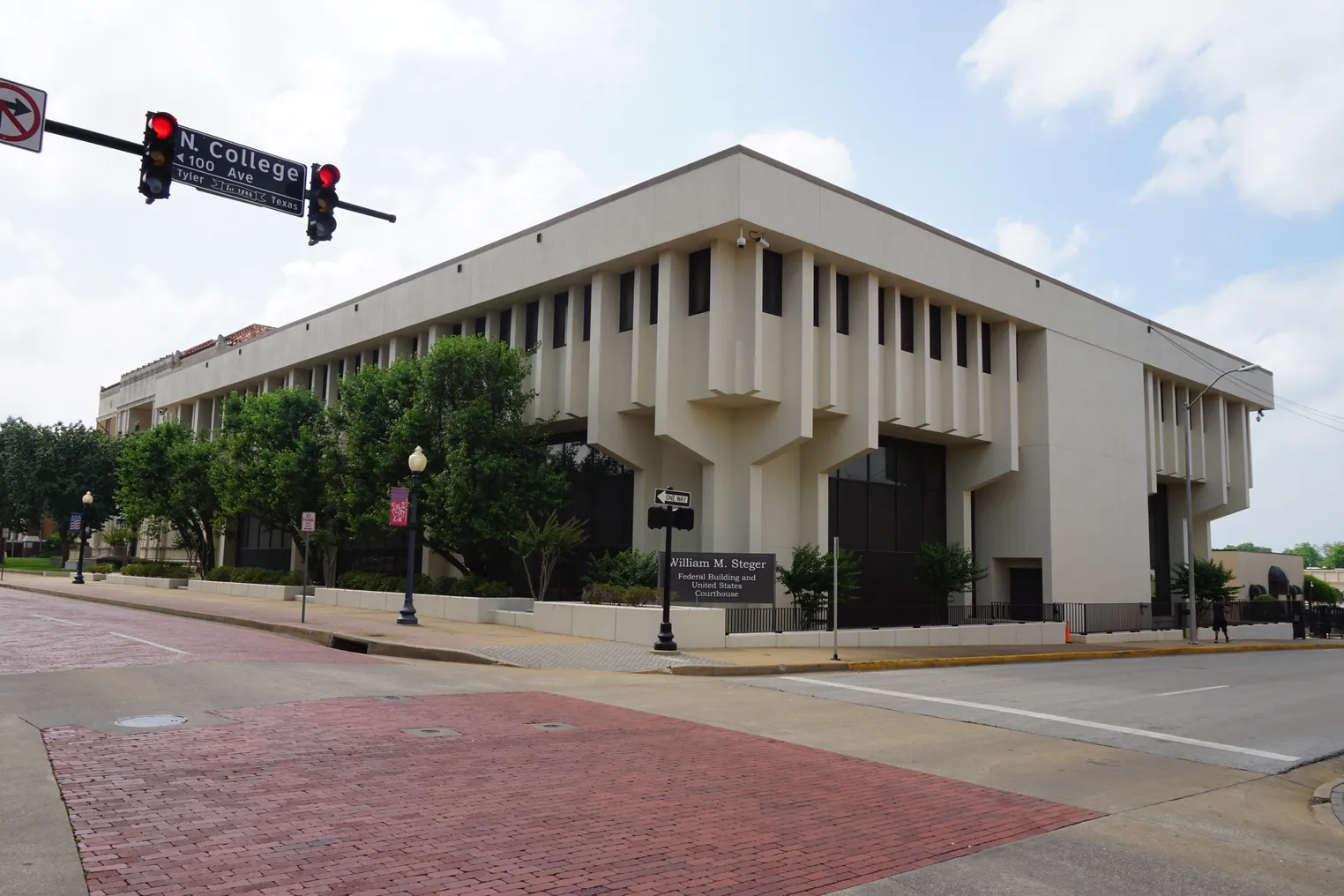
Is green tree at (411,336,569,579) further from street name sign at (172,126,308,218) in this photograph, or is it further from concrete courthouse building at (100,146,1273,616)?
street name sign at (172,126,308,218)

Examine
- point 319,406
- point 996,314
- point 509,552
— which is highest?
point 996,314

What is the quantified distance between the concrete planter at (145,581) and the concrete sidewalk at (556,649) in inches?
532

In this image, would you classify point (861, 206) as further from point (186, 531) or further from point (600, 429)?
point (186, 531)

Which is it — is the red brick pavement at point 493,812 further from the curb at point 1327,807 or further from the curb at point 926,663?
the curb at point 926,663

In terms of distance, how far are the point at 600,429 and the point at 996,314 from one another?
47.5 feet

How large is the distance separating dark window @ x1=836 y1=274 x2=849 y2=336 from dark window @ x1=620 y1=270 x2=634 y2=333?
19.7 ft

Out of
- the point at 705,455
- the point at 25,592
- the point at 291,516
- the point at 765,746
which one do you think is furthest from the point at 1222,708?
the point at 25,592

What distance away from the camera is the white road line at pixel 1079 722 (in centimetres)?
1154

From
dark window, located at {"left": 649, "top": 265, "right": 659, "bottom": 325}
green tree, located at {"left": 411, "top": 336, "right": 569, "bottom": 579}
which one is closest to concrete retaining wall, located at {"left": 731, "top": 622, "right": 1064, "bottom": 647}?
green tree, located at {"left": 411, "top": 336, "right": 569, "bottom": 579}

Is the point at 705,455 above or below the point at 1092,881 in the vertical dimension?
above

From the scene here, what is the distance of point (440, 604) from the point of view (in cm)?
2816

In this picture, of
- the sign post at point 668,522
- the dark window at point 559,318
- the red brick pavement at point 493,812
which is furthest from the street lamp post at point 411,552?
the red brick pavement at point 493,812

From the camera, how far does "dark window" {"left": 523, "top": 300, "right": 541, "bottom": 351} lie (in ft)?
107

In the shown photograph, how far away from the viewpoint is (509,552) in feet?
109
